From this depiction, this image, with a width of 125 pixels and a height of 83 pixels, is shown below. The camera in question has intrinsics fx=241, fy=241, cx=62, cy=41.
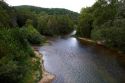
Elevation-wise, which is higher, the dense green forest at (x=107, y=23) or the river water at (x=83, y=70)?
the dense green forest at (x=107, y=23)

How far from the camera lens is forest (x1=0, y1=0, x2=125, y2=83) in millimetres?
22938

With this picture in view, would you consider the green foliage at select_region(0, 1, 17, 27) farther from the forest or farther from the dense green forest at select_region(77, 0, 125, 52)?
the dense green forest at select_region(77, 0, 125, 52)

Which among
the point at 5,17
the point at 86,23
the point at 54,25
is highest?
the point at 5,17

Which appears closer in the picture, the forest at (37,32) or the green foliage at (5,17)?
the forest at (37,32)

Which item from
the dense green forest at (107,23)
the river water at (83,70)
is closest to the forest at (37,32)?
the dense green forest at (107,23)

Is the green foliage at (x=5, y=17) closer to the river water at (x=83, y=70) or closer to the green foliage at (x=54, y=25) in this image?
the river water at (x=83, y=70)

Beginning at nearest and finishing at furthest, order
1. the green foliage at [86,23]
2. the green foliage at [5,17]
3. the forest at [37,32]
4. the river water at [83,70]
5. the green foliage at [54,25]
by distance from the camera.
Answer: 1. the forest at [37,32]
2. the river water at [83,70]
3. the green foliage at [5,17]
4. the green foliage at [86,23]
5. the green foliage at [54,25]

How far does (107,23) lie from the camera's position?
182 feet

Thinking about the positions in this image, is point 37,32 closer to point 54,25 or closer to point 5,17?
point 5,17

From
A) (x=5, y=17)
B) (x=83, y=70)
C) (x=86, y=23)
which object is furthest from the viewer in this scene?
(x=86, y=23)

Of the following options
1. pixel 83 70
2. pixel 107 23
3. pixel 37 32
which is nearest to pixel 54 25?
pixel 37 32

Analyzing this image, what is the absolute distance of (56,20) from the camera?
96.8 metres

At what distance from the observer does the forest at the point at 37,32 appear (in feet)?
75.3

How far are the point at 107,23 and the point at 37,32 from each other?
19.2m
